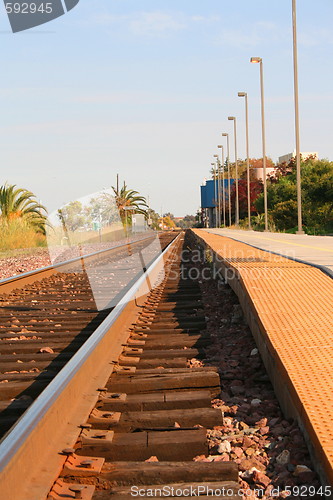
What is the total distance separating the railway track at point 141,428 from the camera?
121 inches

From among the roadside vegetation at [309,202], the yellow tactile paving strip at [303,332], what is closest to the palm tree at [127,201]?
the roadside vegetation at [309,202]

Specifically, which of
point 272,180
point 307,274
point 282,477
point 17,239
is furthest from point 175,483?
point 272,180

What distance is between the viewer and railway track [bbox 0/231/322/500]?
3086 millimetres

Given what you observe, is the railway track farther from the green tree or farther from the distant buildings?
the distant buildings

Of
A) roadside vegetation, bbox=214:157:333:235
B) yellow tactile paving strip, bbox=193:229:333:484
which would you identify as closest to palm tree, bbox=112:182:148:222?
roadside vegetation, bbox=214:157:333:235

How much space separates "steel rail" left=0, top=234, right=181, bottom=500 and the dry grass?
2451 centimetres

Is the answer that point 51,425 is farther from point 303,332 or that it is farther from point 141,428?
point 303,332

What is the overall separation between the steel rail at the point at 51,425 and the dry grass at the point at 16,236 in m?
24.5

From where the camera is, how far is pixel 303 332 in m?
5.27

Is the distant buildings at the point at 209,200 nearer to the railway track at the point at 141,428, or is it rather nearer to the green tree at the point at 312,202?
the green tree at the point at 312,202

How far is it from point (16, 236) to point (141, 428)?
2843cm

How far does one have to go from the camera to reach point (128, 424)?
3992 millimetres

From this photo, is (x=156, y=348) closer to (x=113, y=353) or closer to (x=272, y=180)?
(x=113, y=353)

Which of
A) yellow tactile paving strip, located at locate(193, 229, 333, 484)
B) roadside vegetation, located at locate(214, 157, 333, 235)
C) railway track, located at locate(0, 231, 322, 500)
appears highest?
roadside vegetation, located at locate(214, 157, 333, 235)
